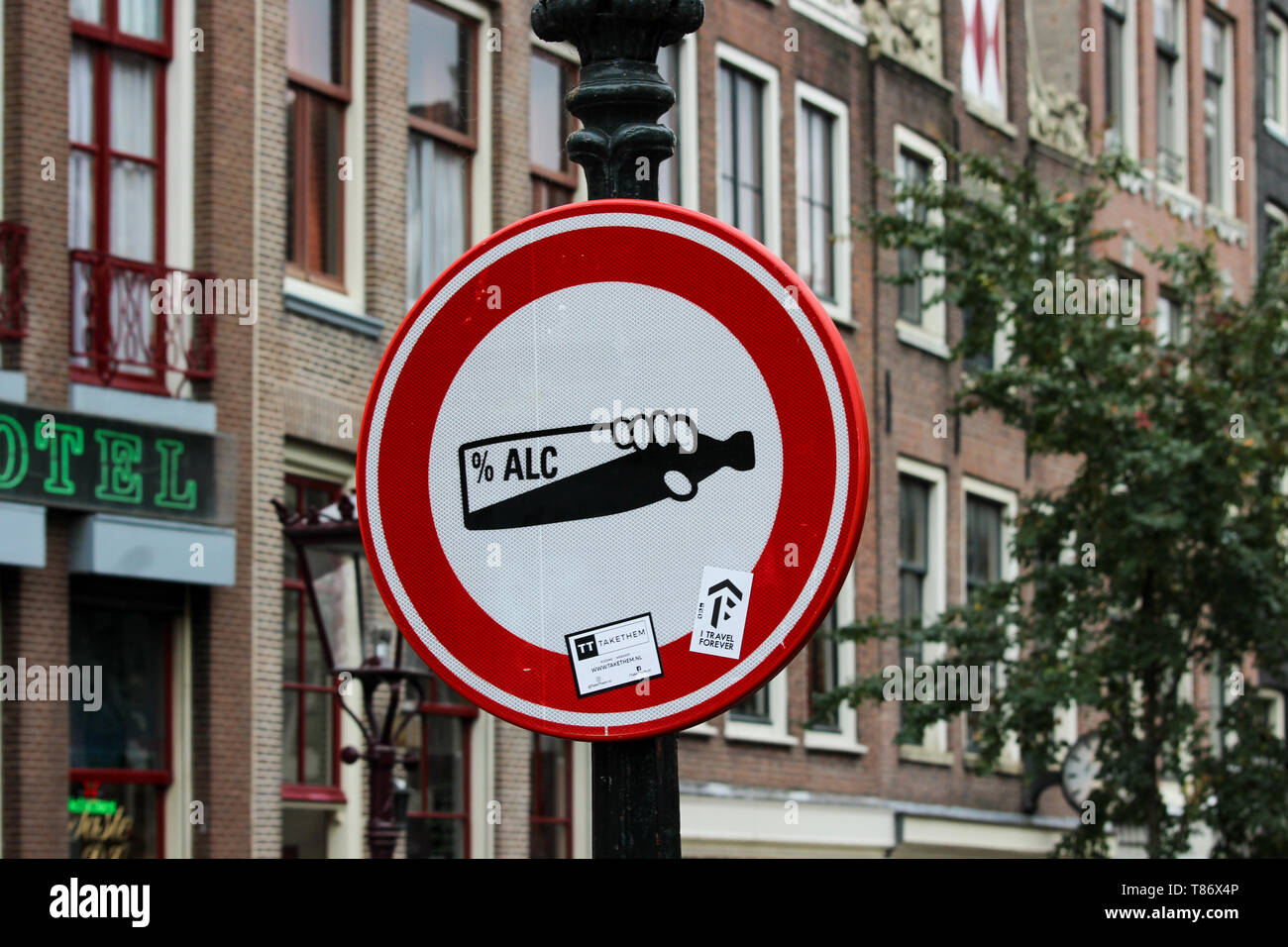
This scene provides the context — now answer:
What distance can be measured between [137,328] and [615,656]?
13.5 meters

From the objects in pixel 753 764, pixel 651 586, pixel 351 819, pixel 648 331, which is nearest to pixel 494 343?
pixel 648 331

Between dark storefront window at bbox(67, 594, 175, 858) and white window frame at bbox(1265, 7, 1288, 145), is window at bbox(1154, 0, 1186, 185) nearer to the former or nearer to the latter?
white window frame at bbox(1265, 7, 1288, 145)

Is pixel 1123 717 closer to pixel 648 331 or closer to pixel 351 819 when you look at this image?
pixel 351 819

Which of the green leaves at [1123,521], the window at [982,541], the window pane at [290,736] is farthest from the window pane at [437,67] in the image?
the window at [982,541]

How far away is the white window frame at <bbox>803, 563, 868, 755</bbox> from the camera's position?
24516 millimetres

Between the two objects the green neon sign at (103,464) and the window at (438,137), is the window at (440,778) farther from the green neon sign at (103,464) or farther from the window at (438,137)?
the window at (438,137)

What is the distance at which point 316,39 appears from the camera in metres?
17.9

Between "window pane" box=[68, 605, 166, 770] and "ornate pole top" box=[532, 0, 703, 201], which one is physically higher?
"ornate pole top" box=[532, 0, 703, 201]

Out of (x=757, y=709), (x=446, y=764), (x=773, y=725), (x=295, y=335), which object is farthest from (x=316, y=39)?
(x=773, y=725)

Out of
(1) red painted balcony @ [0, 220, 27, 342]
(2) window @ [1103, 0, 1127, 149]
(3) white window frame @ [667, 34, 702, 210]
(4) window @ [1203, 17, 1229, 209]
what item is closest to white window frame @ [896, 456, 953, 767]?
(3) white window frame @ [667, 34, 702, 210]

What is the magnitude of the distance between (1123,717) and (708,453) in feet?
56.4

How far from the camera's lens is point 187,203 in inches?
642

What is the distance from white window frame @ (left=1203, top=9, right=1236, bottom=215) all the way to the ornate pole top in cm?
3378

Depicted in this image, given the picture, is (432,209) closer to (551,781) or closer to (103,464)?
(103,464)
